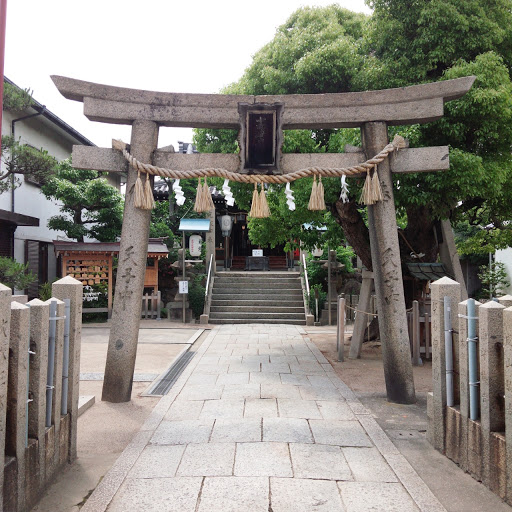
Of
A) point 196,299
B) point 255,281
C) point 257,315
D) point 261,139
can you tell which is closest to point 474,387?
point 261,139

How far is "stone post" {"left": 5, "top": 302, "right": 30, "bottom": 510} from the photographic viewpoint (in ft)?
9.84

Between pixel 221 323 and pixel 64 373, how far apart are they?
11706 millimetres

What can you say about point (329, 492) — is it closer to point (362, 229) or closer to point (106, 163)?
point (106, 163)

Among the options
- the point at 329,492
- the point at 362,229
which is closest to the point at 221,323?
the point at 362,229

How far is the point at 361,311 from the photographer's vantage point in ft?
30.0

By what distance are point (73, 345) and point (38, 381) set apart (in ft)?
2.61

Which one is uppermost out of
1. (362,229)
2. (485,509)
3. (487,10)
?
(487,10)

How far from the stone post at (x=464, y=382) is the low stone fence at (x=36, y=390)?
11.6ft

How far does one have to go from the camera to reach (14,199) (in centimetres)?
1436

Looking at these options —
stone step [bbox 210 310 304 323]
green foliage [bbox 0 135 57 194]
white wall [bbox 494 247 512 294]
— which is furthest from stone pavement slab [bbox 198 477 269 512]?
white wall [bbox 494 247 512 294]

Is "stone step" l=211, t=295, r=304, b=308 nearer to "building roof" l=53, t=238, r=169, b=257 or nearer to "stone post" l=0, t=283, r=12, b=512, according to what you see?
"building roof" l=53, t=238, r=169, b=257

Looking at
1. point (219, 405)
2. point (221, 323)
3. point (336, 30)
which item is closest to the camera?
point (219, 405)

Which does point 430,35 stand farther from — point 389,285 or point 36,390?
point 36,390

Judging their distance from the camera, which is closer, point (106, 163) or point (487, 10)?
point (106, 163)
